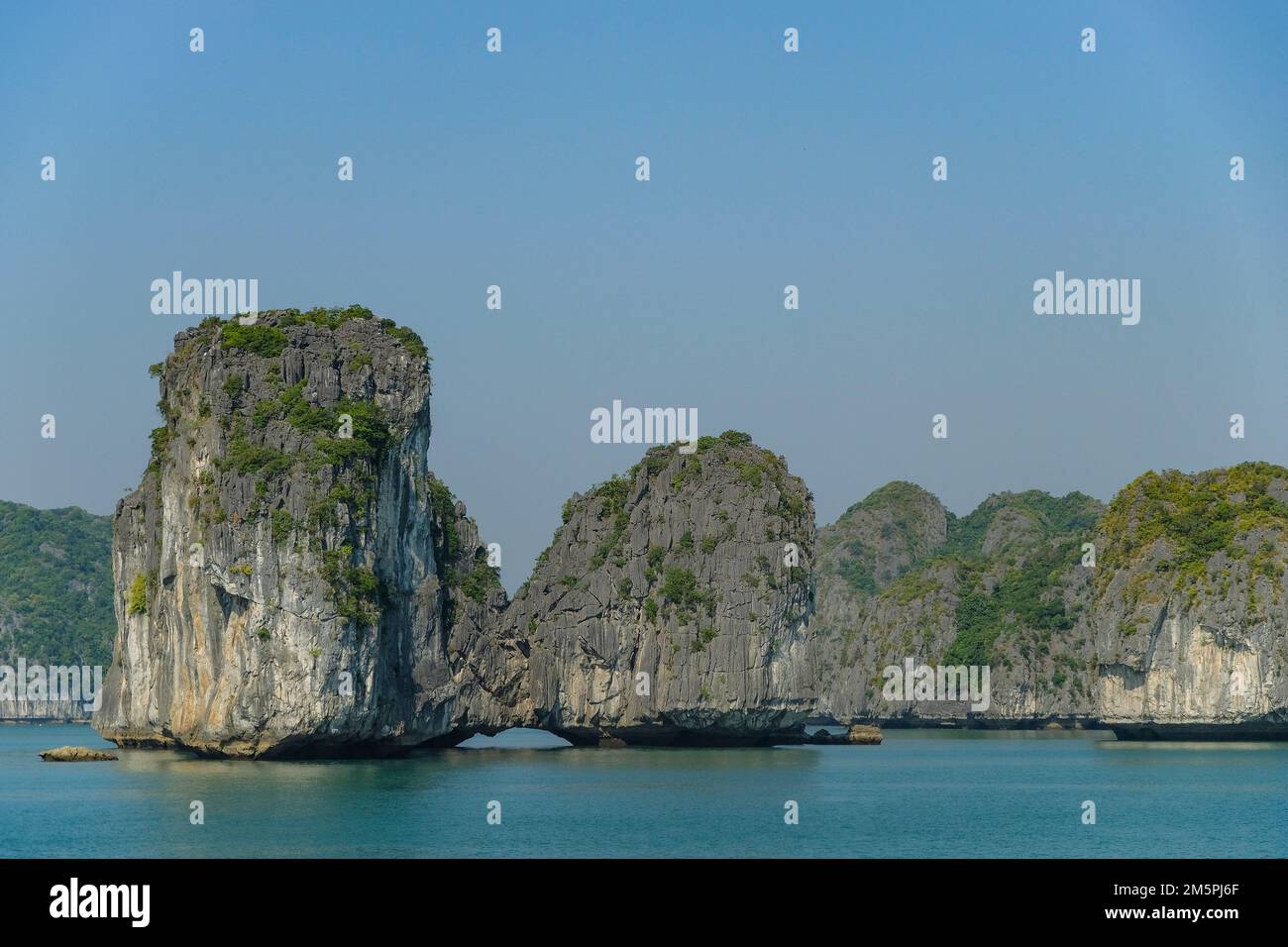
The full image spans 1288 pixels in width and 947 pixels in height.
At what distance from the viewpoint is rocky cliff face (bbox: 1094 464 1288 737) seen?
83000mm

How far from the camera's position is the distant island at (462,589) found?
60.3m

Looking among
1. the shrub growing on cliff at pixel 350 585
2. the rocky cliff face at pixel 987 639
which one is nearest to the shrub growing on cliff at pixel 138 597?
the shrub growing on cliff at pixel 350 585

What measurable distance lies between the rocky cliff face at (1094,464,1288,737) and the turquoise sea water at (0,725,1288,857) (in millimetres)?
10306

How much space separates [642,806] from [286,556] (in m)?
17.5

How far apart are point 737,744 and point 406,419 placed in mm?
22723

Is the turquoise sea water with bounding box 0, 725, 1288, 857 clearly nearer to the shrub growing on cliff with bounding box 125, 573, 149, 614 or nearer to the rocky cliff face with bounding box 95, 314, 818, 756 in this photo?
the rocky cliff face with bounding box 95, 314, 818, 756

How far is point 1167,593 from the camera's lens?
8550cm

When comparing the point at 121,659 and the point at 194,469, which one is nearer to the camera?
the point at 194,469

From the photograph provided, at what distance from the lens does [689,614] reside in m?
77.8
